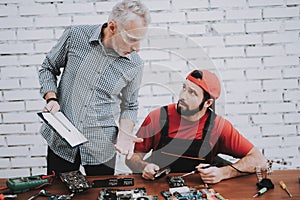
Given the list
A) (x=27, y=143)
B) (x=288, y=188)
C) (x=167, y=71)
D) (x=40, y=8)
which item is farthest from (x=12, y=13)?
(x=288, y=188)

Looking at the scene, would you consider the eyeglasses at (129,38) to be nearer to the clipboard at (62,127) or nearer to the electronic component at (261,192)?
the clipboard at (62,127)

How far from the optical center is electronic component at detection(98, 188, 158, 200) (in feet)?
5.65

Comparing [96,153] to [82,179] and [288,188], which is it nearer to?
[82,179]

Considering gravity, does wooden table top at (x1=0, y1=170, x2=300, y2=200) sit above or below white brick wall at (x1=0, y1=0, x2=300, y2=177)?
below

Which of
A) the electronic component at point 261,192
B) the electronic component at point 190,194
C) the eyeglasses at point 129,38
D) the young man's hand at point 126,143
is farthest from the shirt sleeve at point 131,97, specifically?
the electronic component at point 261,192

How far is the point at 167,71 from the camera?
111 inches

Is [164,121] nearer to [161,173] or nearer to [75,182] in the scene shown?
[161,173]

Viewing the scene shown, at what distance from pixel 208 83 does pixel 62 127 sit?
0.81 m

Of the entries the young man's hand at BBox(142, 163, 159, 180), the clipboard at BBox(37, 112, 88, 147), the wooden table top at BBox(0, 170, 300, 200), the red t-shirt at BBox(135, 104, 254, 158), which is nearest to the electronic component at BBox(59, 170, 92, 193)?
the wooden table top at BBox(0, 170, 300, 200)

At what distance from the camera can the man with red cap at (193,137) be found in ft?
6.97

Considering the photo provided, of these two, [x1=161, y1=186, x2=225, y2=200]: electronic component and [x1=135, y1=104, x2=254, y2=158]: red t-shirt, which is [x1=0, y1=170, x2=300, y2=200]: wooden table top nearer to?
[x1=161, y1=186, x2=225, y2=200]: electronic component

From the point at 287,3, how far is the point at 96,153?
72.0 inches

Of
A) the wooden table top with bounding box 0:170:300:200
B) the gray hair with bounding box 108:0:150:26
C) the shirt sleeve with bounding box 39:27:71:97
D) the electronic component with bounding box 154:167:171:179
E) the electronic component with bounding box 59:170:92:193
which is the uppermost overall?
the gray hair with bounding box 108:0:150:26

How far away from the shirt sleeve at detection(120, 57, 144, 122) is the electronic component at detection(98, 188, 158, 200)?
542 mm
